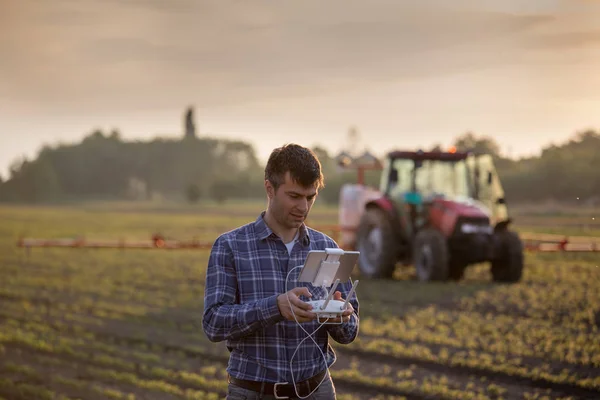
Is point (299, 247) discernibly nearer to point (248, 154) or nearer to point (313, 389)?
point (313, 389)

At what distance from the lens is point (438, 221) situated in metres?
13.2

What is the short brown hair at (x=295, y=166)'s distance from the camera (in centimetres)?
274

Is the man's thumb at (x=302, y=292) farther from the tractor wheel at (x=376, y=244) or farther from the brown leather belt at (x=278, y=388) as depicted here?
the tractor wheel at (x=376, y=244)

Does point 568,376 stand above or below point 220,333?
below

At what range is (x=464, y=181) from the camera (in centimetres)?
1364

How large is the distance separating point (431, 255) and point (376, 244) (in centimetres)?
138

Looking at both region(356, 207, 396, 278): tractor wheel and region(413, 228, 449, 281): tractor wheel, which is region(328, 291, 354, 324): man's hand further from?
region(356, 207, 396, 278): tractor wheel

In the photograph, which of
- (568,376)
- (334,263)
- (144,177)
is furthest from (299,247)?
(144,177)

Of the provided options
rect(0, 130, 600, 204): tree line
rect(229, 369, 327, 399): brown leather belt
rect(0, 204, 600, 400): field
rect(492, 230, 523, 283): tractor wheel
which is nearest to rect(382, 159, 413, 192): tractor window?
rect(0, 204, 600, 400): field

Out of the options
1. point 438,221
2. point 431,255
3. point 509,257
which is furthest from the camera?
point 438,221

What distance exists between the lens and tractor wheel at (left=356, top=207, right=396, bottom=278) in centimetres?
1353

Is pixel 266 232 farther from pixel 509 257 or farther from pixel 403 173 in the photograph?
pixel 403 173

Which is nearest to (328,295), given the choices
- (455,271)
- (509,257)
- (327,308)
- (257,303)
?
(327,308)

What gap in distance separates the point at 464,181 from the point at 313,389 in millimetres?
11174
